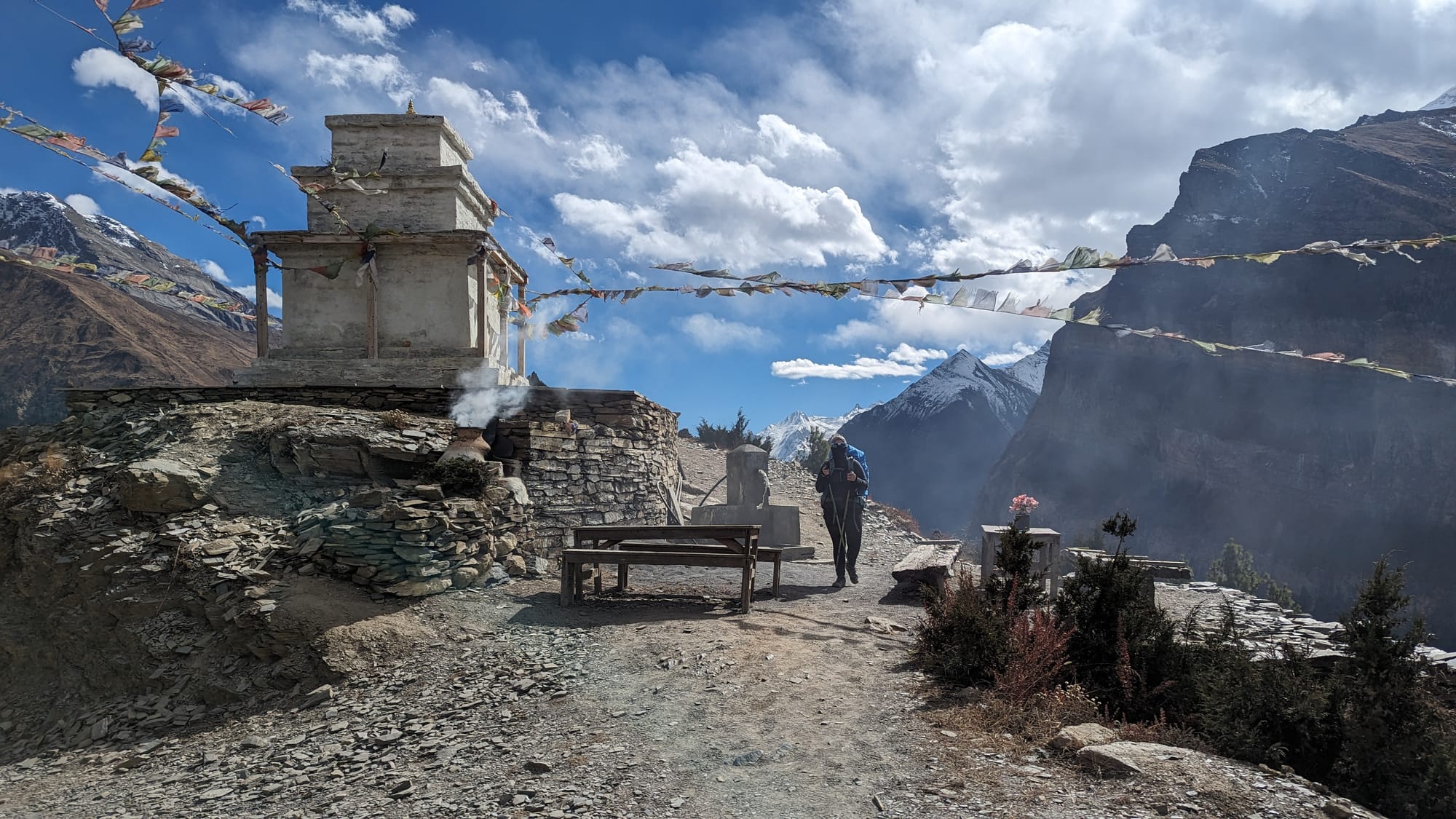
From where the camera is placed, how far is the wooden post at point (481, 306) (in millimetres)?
15781

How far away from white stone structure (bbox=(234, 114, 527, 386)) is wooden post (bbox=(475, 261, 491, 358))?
0.02m

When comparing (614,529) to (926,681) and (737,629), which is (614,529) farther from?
(926,681)

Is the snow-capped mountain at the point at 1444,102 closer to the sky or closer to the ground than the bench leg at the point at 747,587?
closer to the sky

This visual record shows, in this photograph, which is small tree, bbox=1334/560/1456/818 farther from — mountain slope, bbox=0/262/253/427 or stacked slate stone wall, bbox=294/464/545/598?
mountain slope, bbox=0/262/253/427

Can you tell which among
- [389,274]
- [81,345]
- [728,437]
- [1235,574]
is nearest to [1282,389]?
[1235,574]

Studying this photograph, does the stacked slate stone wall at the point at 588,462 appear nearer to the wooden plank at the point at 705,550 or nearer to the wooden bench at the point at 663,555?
the wooden plank at the point at 705,550

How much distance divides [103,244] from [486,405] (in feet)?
197

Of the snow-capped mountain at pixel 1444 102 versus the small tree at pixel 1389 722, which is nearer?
the small tree at pixel 1389 722

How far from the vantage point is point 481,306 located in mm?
15828

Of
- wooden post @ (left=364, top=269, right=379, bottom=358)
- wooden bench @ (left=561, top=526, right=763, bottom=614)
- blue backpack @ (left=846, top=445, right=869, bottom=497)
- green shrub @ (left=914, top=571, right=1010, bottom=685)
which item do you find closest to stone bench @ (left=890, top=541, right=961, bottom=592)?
blue backpack @ (left=846, top=445, right=869, bottom=497)

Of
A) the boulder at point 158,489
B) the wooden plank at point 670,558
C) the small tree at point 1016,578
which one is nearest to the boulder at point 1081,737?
the small tree at point 1016,578

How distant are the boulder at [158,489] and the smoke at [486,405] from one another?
379 cm

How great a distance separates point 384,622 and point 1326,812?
25.8 ft

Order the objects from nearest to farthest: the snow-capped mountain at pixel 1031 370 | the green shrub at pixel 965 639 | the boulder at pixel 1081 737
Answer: the boulder at pixel 1081 737
the green shrub at pixel 965 639
the snow-capped mountain at pixel 1031 370
